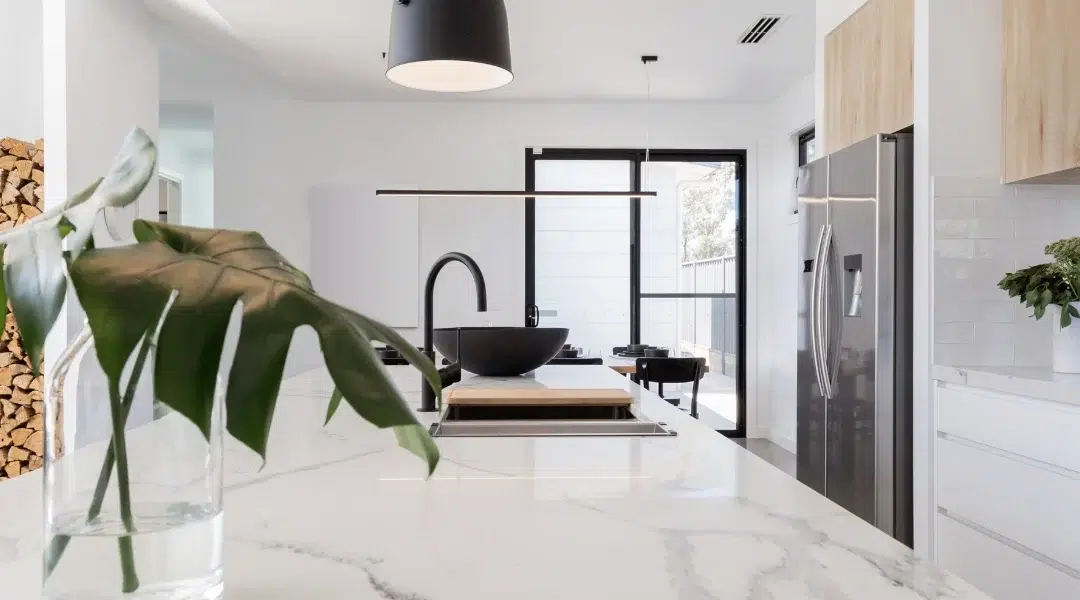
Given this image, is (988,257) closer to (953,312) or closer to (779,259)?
(953,312)

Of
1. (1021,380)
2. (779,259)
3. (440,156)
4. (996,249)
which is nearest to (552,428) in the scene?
(1021,380)

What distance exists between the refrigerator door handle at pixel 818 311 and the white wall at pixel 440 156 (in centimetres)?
339

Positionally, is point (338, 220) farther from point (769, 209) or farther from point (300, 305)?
point (300, 305)

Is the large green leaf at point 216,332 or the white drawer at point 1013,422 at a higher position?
the large green leaf at point 216,332

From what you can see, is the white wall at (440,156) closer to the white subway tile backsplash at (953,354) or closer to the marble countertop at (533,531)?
the white subway tile backsplash at (953,354)

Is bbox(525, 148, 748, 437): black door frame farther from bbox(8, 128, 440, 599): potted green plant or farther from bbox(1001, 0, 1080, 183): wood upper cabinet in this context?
bbox(8, 128, 440, 599): potted green plant

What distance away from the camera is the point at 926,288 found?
2.81 metres

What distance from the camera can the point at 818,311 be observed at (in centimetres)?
327

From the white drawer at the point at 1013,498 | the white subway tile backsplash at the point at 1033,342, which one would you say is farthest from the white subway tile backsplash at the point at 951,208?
the white drawer at the point at 1013,498

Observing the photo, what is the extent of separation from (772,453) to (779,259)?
151 centimetres

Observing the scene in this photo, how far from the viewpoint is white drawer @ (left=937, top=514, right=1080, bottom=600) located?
7.00ft

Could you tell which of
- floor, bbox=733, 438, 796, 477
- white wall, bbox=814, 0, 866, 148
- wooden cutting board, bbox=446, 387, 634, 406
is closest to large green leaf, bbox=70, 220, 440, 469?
wooden cutting board, bbox=446, 387, 634, 406

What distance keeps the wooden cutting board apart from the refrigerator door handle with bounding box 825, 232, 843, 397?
171 cm

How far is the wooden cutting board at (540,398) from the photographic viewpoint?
5.81ft
